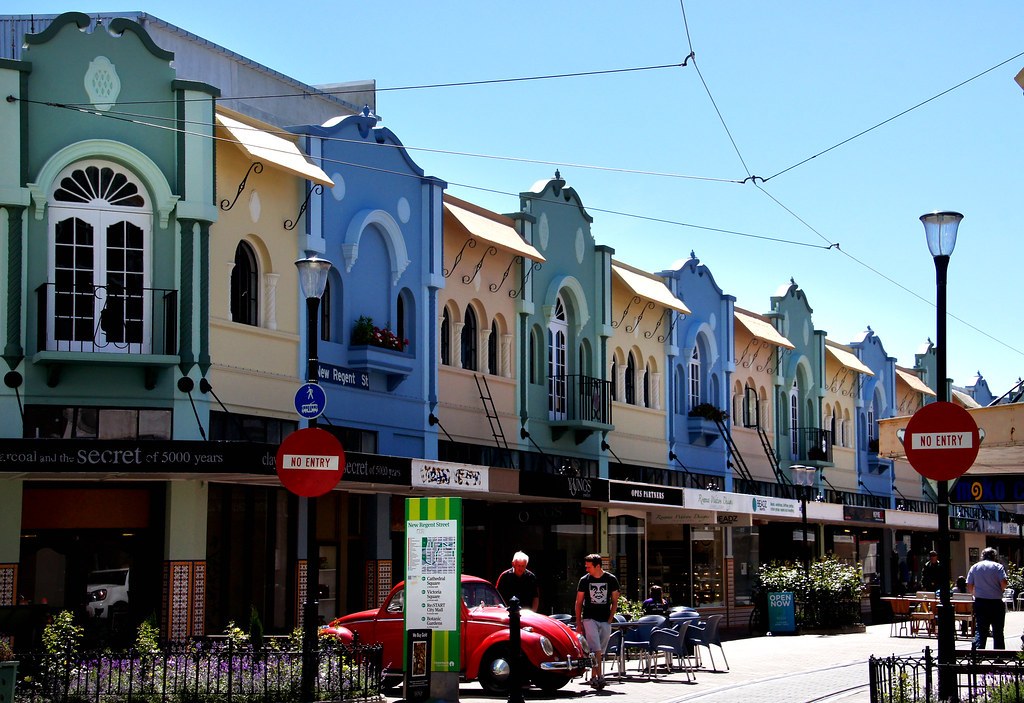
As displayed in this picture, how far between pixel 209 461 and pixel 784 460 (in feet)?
91.8

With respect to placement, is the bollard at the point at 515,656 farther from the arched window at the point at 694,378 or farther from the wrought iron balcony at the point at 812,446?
the wrought iron balcony at the point at 812,446

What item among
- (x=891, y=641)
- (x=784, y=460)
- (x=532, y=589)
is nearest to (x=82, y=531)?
(x=532, y=589)

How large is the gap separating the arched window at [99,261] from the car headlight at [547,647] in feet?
26.7

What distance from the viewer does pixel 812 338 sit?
47.3 m

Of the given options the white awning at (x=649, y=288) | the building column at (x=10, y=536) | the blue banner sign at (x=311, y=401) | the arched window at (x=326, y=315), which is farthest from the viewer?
the white awning at (x=649, y=288)

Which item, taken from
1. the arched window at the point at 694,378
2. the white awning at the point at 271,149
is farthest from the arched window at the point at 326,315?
the arched window at the point at 694,378

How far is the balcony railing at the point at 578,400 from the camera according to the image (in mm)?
32438

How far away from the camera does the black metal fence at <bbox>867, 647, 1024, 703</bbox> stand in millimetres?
12914

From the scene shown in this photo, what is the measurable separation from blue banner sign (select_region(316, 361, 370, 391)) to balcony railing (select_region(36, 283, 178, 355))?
10.3 feet

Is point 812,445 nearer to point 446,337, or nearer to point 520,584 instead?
point 446,337

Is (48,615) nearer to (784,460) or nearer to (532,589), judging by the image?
(532,589)

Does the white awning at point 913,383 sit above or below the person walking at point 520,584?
above

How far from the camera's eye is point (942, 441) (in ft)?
42.5

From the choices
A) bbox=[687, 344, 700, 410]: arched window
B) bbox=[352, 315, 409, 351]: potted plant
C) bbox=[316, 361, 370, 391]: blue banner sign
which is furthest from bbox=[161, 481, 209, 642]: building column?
bbox=[687, 344, 700, 410]: arched window
